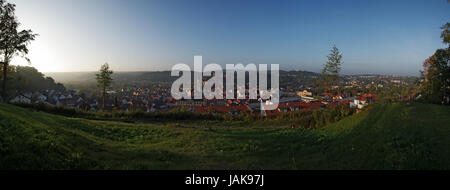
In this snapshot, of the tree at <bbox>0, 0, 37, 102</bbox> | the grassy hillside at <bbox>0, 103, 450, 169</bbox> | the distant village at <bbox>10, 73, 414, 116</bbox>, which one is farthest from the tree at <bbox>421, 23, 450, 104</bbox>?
the tree at <bbox>0, 0, 37, 102</bbox>

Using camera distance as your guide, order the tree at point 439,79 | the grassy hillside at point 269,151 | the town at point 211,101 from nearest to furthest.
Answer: the grassy hillside at point 269,151 → the tree at point 439,79 → the town at point 211,101

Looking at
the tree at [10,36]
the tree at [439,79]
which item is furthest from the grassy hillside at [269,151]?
the tree at [10,36]

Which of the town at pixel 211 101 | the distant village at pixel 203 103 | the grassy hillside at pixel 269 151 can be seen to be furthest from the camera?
the distant village at pixel 203 103

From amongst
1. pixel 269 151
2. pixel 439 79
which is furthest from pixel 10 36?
pixel 439 79

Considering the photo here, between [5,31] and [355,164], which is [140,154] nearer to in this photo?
[355,164]

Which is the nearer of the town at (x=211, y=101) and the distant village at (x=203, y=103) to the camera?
the town at (x=211, y=101)

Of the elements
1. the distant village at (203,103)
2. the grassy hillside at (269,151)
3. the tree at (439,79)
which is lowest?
the distant village at (203,103)

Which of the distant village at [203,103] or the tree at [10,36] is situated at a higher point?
the tree at [10,36]

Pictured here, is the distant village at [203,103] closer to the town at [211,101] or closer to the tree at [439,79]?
the town at [211,101]

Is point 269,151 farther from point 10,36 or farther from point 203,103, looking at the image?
point 203,103
